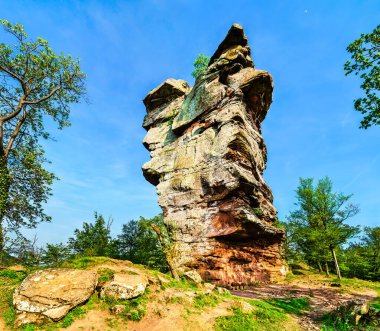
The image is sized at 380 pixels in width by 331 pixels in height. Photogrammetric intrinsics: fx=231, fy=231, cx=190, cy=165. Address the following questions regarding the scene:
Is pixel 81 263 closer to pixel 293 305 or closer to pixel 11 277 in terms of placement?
pixel 11 277

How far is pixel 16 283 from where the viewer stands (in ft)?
30.8

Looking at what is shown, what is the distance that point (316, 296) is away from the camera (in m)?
14.3

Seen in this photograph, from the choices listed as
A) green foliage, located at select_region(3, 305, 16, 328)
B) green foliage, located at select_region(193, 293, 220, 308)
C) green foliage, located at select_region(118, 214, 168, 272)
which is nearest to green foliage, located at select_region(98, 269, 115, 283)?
green foliage, located at select_region(3, 305, 16, 328)

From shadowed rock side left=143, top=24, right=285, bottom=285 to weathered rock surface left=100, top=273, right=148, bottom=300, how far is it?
7.39 meters

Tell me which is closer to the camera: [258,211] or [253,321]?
[253,321]

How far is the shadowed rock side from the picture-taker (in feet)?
58.1

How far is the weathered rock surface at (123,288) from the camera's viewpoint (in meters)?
8.41

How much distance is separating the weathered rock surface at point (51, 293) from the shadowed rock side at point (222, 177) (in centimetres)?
852

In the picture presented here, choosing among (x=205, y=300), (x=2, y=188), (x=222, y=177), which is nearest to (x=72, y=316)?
(x=205, y=300)

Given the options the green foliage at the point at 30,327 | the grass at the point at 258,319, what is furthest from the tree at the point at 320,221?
the green foliage at the point at 30,327

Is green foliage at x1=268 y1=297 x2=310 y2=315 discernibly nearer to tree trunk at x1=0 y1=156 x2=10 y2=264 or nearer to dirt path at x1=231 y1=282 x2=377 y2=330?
dirt path at x1=231 y1=282 x2=377 y2=330

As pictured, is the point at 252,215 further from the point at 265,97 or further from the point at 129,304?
the point at 265,97

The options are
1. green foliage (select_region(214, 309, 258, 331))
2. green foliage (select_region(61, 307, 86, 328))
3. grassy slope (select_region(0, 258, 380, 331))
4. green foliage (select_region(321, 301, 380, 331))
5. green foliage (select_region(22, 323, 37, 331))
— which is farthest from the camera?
green foliage (select_region(321, 301, 380, 331))

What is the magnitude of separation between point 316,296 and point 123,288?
12331 millimetres
